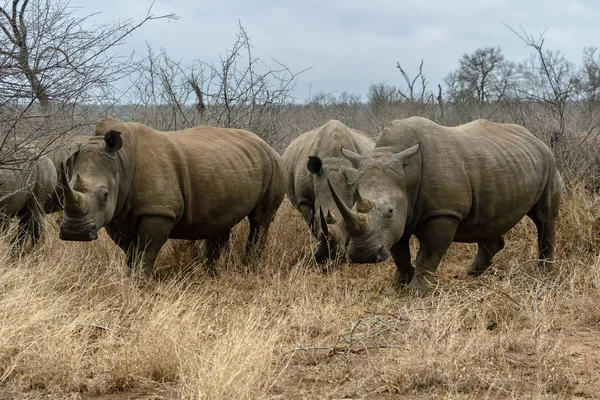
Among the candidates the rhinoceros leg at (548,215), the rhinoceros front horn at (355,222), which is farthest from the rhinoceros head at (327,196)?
the rhinoceros leg at (548,215)

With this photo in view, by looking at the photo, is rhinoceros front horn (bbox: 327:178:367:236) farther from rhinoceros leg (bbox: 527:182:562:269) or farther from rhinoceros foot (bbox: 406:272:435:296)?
rhinoceros leg (bbox: 527:182:562:269)

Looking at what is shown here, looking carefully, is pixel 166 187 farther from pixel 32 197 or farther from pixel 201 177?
pixel 32 197

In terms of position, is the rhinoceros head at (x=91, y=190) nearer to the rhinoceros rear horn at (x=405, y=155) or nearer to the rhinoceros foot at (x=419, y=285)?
the rhinoceros rear horn at (x=405, y=155)

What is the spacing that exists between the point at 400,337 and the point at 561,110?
22.0 ft

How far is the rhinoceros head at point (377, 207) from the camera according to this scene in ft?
21.2

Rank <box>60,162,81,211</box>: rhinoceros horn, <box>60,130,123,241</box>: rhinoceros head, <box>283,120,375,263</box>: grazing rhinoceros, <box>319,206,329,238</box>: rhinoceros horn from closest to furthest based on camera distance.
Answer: <box>60,162,81,211</box>: rhinoceros horn → <box>60,130,123,241</box>: rhinoceros head → <box>283,120,375,263</box>: grazing rhinoceros → <box>319,206,329,238</box>: rhinoceros horn

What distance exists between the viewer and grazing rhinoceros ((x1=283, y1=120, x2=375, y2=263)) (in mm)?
7859

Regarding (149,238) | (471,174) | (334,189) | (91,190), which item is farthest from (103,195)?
(471,174)

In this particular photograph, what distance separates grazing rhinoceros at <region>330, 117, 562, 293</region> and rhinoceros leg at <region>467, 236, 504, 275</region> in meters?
0.70

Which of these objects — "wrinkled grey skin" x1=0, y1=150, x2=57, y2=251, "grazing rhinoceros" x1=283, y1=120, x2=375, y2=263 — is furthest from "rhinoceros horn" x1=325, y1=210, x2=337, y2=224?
"wrinkled grey skin" x1=0, y1=150, x2=57, y2=251

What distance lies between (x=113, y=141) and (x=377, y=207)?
218cm

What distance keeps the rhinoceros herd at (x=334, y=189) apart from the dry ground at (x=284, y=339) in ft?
1.45

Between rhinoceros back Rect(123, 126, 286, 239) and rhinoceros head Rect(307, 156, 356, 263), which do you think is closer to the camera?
rhinoceros back Rect(123, 126, 286, 239)

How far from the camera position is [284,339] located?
219 inches
